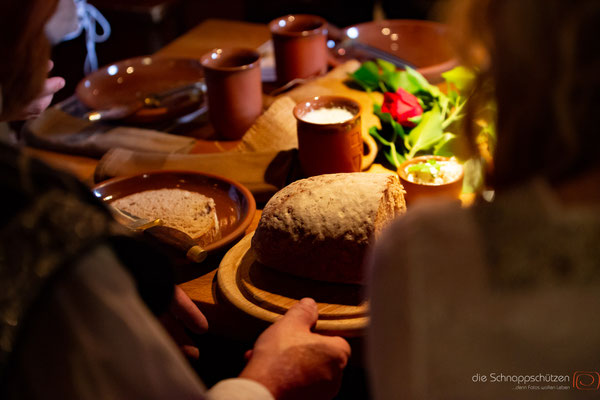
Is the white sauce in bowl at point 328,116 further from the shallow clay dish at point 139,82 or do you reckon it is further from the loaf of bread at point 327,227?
the shallow clay dish at point 139,82

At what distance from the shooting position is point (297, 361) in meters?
0.86

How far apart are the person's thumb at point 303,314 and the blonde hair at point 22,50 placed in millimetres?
479

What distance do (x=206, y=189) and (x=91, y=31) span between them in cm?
300

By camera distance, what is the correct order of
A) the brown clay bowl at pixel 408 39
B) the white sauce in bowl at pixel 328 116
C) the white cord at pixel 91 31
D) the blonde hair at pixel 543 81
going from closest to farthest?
the blonde hair at pixel 543 81, the white sauce in bowl at pixel 328 116, the brown clay bowl at pixel 408 39, the white cord at pixel 91 31

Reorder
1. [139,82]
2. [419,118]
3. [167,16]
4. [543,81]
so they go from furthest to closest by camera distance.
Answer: [167,16] < [139,82] < [419,118] < [543,81]

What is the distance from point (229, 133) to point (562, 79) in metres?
1.21

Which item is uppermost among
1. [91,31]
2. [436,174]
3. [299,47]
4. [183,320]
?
[299,47]

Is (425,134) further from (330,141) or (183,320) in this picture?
(183,320)

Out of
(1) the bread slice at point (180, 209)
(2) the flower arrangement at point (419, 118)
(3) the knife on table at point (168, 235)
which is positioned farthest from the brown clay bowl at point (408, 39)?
(3) the knife on table at point (168, 235)

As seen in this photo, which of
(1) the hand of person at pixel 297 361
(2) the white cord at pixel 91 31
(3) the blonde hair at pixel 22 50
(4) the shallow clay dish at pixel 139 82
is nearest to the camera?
(3) the blonde hair at pixel 22 50

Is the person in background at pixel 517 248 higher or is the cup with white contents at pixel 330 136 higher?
the person in background at pixel 517 248

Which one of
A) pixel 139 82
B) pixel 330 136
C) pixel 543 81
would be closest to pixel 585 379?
pixel 543 81

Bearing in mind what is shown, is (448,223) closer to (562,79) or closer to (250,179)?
(562,79)

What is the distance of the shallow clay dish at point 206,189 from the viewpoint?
1.21 m
